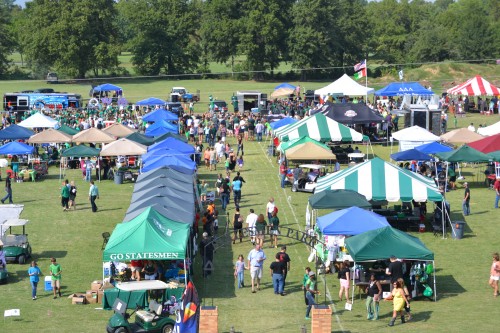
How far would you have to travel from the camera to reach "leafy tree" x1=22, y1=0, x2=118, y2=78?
79.4 metres

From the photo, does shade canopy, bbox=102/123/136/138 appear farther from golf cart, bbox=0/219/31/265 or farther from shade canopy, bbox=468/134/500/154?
golf cart, bbox=0/219/31/265

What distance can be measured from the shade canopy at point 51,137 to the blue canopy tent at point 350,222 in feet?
58.3

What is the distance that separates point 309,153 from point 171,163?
5526mm

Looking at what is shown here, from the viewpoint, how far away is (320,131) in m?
35.8

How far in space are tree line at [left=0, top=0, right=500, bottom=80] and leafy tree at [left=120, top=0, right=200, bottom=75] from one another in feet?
0.32

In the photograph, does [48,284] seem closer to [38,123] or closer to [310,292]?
[310,292]

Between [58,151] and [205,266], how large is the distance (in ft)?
67.0

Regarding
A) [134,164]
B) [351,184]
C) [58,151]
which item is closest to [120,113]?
[58,151]

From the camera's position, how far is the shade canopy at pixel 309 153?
32219 millimetres

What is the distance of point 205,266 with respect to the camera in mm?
21188

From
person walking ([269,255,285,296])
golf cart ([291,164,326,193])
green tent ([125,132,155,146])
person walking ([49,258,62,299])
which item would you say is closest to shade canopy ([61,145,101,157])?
green tent ([125,132,155,146])

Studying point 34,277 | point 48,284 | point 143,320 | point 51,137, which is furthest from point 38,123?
point 143,320

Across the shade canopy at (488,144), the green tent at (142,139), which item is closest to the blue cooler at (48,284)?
the green tent at (142,139)

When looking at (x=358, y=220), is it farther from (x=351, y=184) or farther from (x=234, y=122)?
(x=234, y=122)
